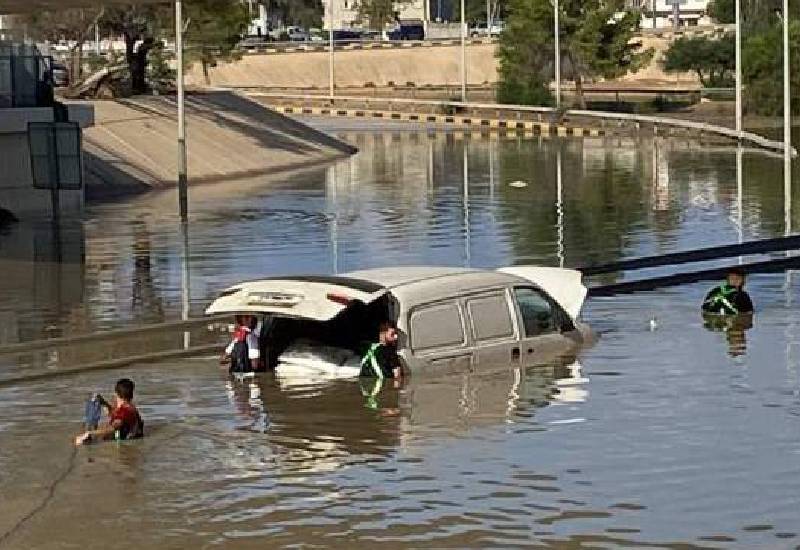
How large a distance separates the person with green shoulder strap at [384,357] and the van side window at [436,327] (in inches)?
13.2

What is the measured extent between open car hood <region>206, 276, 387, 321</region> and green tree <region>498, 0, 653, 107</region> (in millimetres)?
86109

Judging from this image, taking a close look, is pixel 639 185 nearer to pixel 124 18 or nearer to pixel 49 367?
pixel 124 18

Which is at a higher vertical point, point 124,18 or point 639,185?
point 124,18

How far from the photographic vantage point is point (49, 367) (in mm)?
22703

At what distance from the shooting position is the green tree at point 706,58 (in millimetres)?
123250

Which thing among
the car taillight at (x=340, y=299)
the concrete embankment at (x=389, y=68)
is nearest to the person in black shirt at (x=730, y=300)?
the car taillight at (x=340, y=299)

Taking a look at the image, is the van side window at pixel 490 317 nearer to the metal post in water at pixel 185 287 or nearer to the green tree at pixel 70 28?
the metal post in water at pixel 185 287

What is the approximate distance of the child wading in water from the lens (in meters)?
17.5

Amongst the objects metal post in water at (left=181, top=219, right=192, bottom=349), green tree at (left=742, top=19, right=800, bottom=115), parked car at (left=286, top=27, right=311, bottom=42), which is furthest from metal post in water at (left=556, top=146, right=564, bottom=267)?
parked car at (left=286, top=27, right=311, bottom=42)

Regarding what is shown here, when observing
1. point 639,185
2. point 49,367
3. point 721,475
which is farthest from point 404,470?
point 639,185

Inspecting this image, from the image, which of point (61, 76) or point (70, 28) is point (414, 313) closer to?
point (70, 28)

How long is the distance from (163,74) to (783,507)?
246 ft

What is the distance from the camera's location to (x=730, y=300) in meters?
25.9

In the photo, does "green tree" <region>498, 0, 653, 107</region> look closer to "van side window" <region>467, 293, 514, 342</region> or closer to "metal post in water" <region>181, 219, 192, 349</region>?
"metal post in water" <region>181, 219, 192, 349</region>
